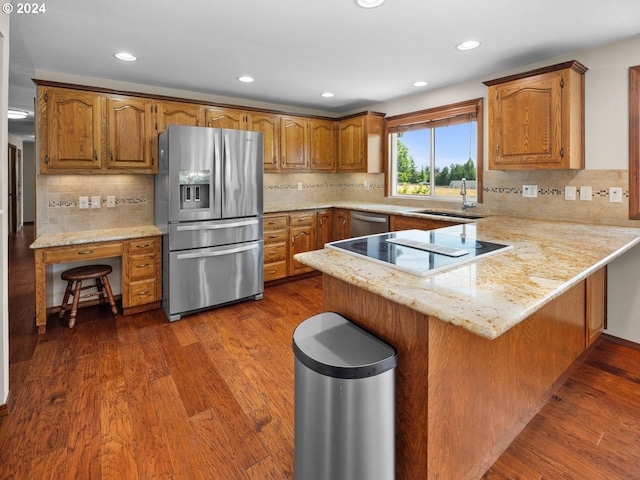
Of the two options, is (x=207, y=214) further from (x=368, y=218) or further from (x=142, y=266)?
(x=368, y=218)

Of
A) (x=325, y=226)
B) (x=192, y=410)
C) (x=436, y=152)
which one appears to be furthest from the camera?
(x=325, y=226)

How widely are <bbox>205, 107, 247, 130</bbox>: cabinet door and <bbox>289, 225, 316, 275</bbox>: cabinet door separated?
139 centimetres

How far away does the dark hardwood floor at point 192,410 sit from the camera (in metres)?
1.65

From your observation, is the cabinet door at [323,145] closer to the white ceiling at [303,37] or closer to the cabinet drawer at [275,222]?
the cabinet drawer at [275,222]

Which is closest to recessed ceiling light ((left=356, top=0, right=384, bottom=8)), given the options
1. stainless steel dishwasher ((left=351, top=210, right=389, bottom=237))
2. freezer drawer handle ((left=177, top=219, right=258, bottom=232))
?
freezer drawer handle ((left=177, top=219, right=258, bottom=232))

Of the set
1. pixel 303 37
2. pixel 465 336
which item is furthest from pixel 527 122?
pixel 465 336

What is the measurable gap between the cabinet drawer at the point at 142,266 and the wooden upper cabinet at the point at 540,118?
3362 mm

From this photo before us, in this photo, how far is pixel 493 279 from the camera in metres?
1.35

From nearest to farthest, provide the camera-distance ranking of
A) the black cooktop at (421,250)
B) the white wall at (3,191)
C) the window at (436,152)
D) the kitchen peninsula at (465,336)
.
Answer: the kitchen peninsula at (465,336)
the black cooktop at (421,250)
the white wall at (3,191)
the window at (436,152)

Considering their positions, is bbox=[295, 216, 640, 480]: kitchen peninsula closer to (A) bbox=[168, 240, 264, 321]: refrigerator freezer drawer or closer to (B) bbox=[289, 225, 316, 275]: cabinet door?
(A) bbox=[168, 240, 264, 321]: refrigerator freezer drawer

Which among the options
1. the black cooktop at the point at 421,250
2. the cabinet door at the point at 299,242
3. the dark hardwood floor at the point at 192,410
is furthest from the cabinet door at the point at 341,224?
the black cooktop at the point at 421,250

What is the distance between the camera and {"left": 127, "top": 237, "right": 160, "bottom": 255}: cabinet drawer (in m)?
3.40

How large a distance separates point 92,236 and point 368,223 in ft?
9.48

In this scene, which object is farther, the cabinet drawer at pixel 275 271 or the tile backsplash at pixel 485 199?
the cabinet drawer at pixel 275 271
